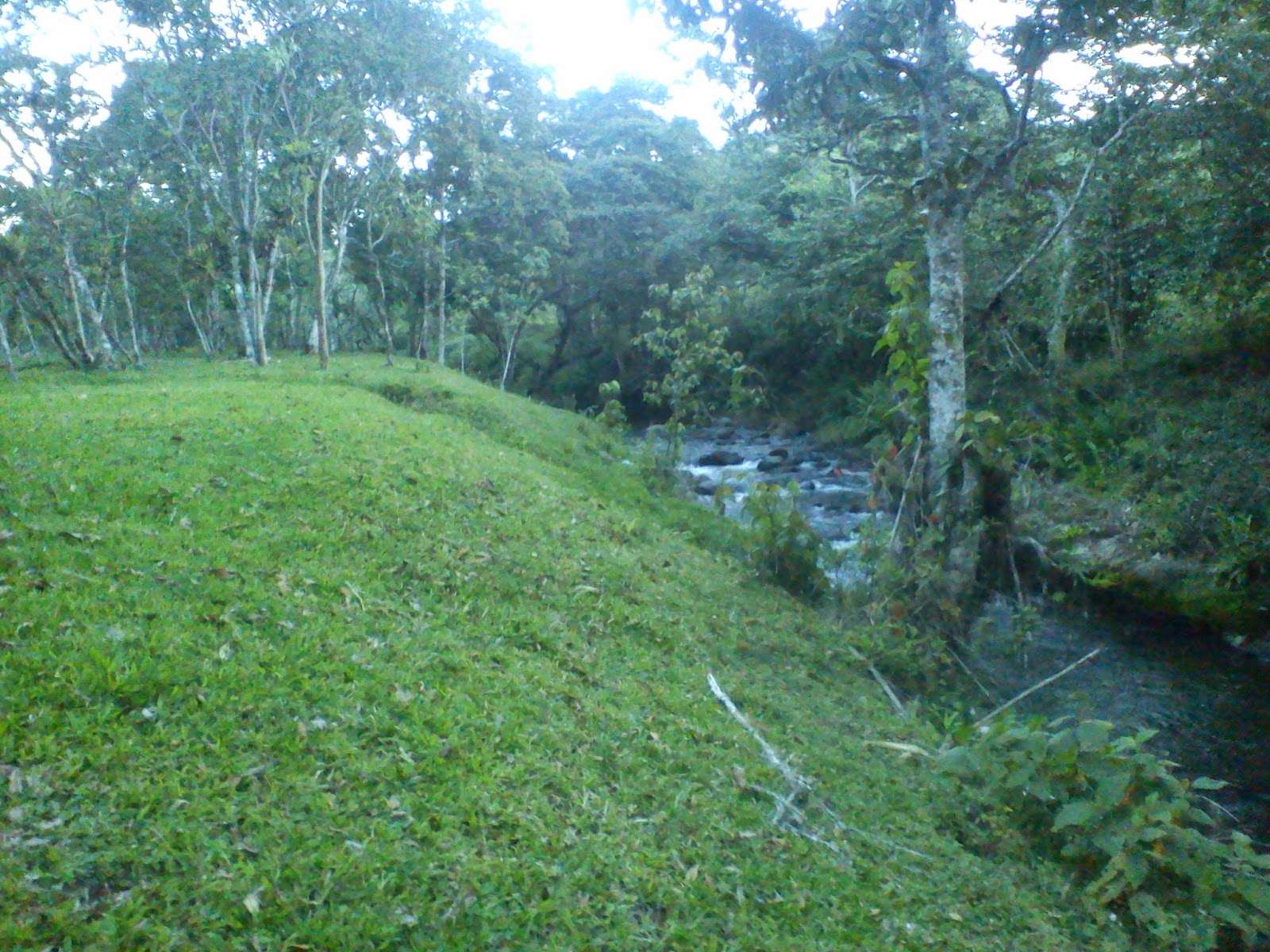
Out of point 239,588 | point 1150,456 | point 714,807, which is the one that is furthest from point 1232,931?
point 1150,456

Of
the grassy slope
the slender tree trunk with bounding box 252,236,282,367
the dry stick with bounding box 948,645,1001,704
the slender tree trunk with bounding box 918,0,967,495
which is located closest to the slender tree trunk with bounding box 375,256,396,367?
the slender tree trunk with bounding box 252,236,282,367

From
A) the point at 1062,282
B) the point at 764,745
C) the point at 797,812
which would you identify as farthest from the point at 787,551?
the point at 1062,282

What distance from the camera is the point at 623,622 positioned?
7914 millimetres

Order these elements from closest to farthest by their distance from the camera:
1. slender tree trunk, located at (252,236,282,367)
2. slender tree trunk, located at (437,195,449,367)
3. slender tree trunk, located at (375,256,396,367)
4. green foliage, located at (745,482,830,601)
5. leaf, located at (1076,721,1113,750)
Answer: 1. leaf, located at (1076,721,1113,750)
2. green foliage, located at (745,482,830,601)
3. slender tree trunk, located at (252,236,282,367)
4. slender tree trunk, located at (375,256,396,367)
5. slender tree trunk, located at (437,195,449,367)

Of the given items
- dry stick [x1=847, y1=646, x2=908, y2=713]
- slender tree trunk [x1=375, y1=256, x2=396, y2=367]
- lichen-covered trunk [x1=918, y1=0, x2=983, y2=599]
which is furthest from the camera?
slender tree trunk [x1=375, y1=256, x2=396, y2=367]

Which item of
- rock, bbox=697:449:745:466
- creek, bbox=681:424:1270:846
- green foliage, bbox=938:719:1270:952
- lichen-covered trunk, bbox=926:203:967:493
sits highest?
lichen-covered trunk, bbox=926:203:967:493

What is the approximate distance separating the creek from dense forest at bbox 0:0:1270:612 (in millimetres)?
1081

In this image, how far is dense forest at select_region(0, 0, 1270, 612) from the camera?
35.2ft

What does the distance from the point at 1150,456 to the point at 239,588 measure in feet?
42.1

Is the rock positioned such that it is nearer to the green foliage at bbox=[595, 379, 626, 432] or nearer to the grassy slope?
the green foliage at bbox=[595, 379, 626, 432]

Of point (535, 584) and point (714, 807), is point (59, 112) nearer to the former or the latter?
point (535, 584)

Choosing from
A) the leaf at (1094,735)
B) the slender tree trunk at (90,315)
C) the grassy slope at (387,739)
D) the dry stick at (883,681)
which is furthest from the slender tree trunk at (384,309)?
the leaf at (1094,735)

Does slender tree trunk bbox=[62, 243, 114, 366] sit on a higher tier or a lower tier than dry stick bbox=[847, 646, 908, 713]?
higher

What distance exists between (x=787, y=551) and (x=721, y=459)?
1386 centimetres
